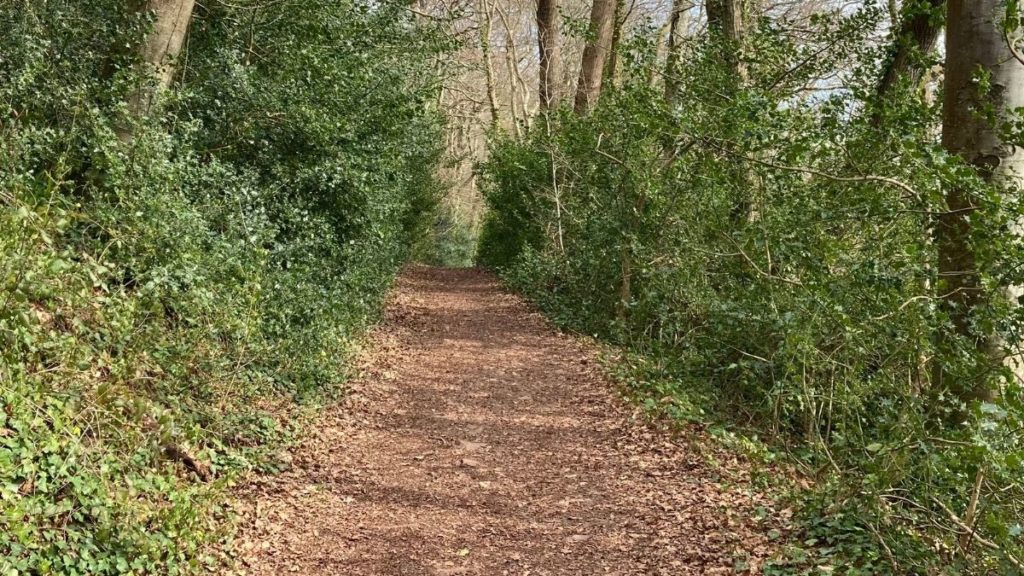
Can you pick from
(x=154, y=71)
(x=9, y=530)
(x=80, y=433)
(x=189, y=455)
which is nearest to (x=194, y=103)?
(x=154, y=71)

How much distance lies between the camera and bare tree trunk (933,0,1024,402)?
4.74 meters

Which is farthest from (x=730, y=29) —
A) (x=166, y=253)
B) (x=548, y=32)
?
(x=548, y=32)

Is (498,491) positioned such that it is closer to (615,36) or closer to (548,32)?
(615,36)

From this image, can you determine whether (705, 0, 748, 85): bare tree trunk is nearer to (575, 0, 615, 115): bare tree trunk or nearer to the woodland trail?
the woodland trail

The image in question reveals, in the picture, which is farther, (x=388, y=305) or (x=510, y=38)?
(x=510, y=38)

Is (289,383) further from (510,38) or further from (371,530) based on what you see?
(510,38)

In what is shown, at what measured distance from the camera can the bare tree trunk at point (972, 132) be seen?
4.74m

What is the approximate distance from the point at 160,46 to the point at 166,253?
2350mm

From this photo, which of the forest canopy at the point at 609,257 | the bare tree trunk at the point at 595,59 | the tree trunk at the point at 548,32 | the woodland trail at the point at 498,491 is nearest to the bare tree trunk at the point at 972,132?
the forest canopy at the point at 609,257

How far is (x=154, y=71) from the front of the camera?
23.8 feet

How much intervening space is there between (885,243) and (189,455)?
5.66 m

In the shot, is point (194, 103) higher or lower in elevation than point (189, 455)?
higher

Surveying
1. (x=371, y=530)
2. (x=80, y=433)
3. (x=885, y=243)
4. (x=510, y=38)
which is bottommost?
(x=371, y=530)

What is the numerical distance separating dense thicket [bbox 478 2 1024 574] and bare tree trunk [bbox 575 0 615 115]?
4.50 metres
